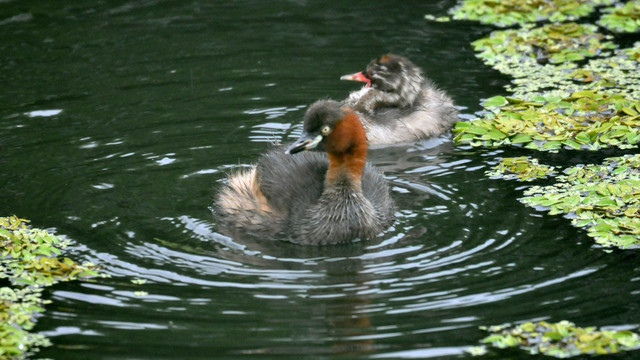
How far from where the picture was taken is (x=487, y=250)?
795 centimetres

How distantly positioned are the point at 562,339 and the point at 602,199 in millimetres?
2425

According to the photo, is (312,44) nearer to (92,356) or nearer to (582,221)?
(582,221)

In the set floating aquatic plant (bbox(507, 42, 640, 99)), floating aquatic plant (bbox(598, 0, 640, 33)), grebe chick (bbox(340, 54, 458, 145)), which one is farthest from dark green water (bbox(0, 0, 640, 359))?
floating aquatic plant (bbox(598, 0, 640, 33))

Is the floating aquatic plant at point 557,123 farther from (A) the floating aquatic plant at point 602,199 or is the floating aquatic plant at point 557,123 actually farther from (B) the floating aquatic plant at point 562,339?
(B) the floating aquatic plant at point 562,339

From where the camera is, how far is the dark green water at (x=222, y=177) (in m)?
6.82

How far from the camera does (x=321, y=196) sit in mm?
8469

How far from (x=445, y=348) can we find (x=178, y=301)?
1843mm

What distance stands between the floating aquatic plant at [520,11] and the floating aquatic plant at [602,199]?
14.9 feet

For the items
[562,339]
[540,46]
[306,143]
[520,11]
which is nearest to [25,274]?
[306,143]

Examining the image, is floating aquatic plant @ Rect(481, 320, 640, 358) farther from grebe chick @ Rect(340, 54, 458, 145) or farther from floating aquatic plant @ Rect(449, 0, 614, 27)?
floating aquatic plant @ Rect(449, 0, 614, 27)

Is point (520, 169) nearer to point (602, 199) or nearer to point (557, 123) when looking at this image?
point (602, 199)

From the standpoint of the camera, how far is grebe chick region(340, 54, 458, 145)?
11.0 m

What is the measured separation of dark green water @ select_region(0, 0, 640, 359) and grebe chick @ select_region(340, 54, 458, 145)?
0.82ft

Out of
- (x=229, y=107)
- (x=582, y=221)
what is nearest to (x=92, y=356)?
(x=582, y=221)
